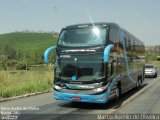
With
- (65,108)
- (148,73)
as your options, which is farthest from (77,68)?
(148,73)

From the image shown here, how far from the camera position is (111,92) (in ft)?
46.2

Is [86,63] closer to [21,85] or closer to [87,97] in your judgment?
[87,97]

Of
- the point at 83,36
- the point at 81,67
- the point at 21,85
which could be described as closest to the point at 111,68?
the point at 81,67

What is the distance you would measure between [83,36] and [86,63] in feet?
4.11

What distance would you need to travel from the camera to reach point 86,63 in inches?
528

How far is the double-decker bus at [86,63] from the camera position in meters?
13.2

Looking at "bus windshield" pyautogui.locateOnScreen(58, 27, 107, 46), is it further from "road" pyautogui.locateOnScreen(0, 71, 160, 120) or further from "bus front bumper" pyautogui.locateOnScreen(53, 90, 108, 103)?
"road" pyautogui.locateOnScreen(0, 71, 160, 120)

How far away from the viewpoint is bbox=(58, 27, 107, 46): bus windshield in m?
13.7

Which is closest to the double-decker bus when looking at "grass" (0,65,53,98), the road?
the road

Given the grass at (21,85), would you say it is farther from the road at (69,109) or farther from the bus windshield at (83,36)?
the bus windshield at (83,36)

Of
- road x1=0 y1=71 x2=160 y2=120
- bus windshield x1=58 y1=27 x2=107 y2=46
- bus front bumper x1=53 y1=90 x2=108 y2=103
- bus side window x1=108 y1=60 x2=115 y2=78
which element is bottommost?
road x1=0 y1=71 x2=160 y2=120

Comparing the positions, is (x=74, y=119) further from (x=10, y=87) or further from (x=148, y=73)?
(x=148, y=73)

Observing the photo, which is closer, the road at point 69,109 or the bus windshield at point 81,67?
the road at point 69,109

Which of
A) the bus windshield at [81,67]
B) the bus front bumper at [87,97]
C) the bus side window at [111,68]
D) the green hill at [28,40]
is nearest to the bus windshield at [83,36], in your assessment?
the bus windshield at [81,67]
